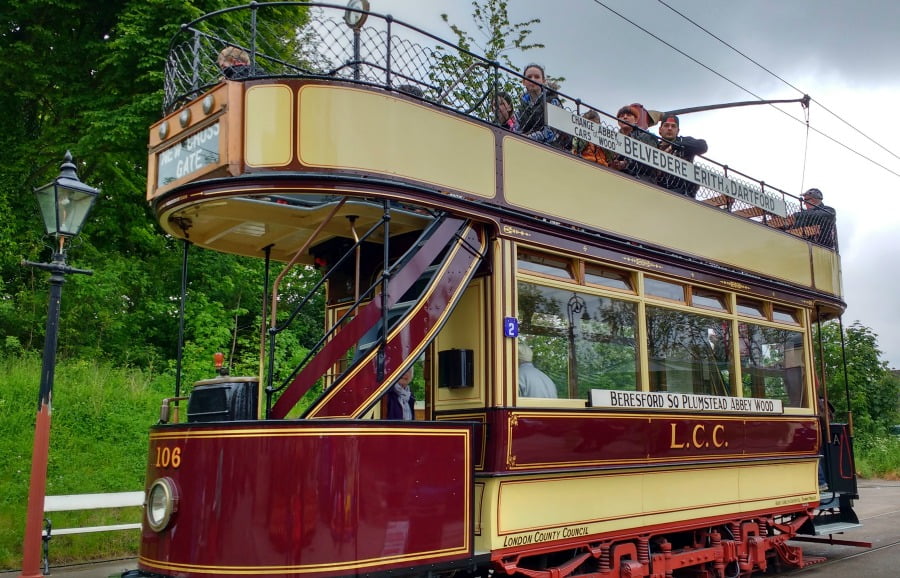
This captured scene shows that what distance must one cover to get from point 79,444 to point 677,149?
7.65 metres

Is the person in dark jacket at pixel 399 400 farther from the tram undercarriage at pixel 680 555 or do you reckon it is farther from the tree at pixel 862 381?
the tree at pixel 862 381

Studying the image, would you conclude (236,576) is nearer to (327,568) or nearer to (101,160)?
(327,568)

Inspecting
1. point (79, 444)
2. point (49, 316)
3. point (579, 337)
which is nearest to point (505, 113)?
point (579, 337)

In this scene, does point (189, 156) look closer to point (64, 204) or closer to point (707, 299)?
point (64, 204)

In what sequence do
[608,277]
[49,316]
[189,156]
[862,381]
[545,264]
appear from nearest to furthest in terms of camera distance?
[189,156]
[49,316]
[545,264]
[608,277]
[862,381]

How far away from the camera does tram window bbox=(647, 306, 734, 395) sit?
6.79 m

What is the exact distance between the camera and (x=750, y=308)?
816 centimetres

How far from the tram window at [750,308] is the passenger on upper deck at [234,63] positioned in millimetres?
5136

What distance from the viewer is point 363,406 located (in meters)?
→ 4.79

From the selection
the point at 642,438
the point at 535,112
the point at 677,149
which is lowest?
the point at 642,438

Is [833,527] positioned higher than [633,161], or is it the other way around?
[633,161]

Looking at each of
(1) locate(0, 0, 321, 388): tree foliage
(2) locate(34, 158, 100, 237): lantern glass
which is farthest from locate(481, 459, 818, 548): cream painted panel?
(1) locate(0, 0, 321, 388): tree foliage

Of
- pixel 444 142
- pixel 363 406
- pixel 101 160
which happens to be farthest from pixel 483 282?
pixel 101 160

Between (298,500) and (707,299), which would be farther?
(707,299)
